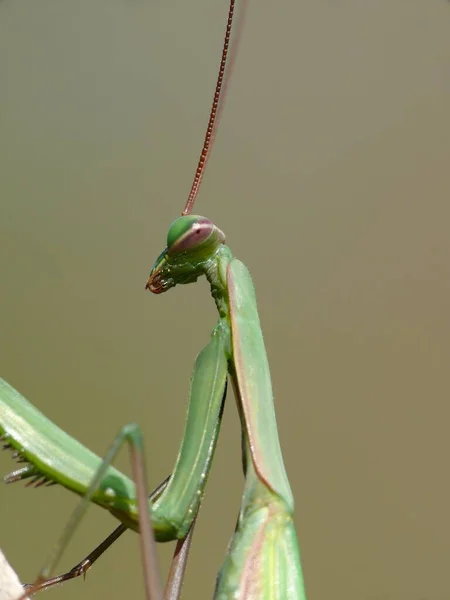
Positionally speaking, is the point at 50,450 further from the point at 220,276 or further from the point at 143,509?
the point at 220,276

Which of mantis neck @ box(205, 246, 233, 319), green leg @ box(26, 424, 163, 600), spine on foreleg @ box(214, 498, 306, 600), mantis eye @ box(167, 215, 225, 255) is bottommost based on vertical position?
spine on foreleg @ box(214, 498, 306, 600)

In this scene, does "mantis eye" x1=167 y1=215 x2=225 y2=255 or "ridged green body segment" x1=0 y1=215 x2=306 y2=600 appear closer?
"ridged green body segment" x1=0 y1=215 x2=306 y2=600

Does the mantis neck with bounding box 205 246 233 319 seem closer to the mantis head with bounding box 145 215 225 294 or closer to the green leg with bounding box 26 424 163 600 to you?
the mantis head with bounding box 145 215 225 294

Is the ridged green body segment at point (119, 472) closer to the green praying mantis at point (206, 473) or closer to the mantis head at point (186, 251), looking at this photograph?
the green praying mantis at point (206, 473)

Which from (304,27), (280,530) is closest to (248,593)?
(280,530)

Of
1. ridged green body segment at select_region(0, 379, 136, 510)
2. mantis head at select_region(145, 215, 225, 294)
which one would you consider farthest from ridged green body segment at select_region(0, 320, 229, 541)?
mantis head at select_region(145, 215, 225, 294)

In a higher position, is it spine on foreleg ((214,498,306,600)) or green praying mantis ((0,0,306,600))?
green praying mantis ((0,0,306,600))

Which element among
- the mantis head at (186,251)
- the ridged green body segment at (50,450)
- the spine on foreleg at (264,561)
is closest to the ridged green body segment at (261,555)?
the spine on foreleg at (264,561)

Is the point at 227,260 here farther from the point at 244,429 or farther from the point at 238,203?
the point at 238,203
